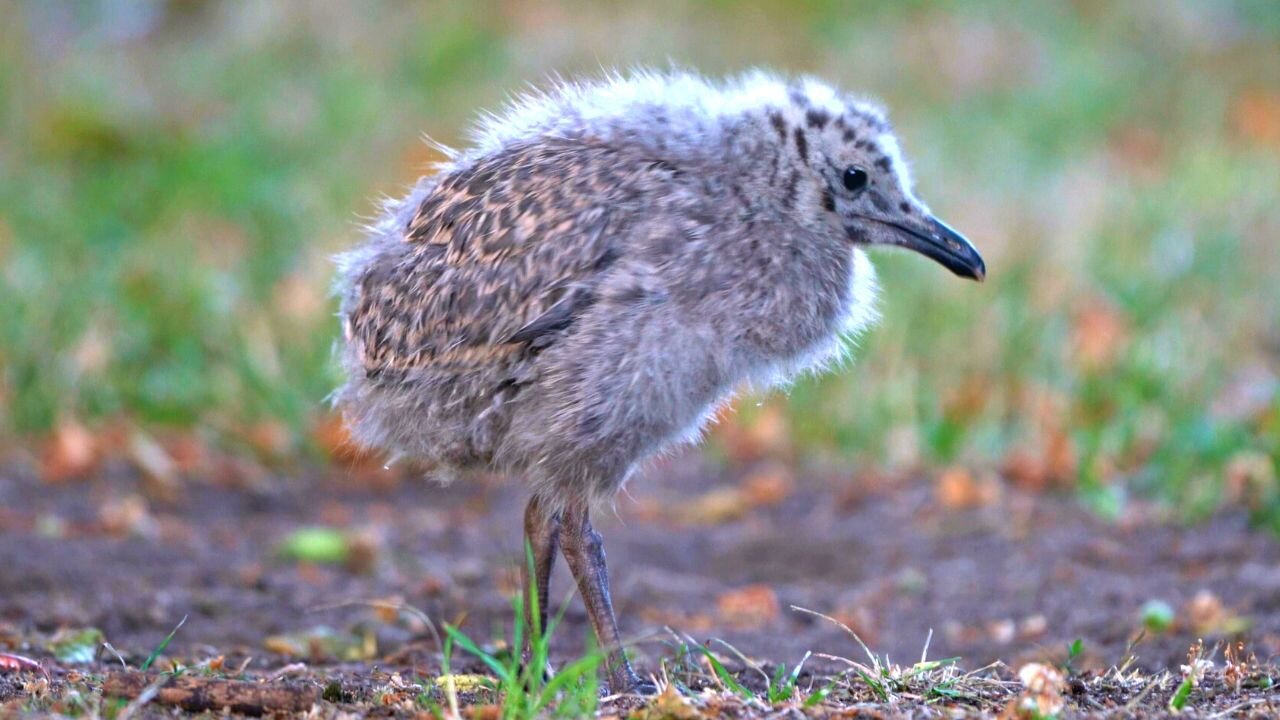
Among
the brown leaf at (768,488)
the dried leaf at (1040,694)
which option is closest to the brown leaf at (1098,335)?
the brown leaf at (768,488)

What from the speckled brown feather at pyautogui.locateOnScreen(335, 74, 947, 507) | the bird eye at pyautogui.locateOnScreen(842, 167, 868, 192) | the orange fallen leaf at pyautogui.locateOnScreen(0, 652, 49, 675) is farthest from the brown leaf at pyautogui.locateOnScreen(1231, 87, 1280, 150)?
the orange fallen leaf at pyautogui.locateOnScreen(0, 652, 49, 675)

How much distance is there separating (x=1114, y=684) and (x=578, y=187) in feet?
5.42

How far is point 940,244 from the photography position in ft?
12.9

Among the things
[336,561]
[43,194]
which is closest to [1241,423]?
[336,561]

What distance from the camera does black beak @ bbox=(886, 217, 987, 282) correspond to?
12.8ft

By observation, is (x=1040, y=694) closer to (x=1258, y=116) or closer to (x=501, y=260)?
(x=501, y=260)

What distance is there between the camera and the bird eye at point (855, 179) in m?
3.84

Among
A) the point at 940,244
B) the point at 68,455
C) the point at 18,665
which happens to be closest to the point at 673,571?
the point at 940,244

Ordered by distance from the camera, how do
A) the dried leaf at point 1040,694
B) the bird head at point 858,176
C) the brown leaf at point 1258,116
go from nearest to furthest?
the dried leaf at point 1040,694
the bird head at point 858,176
the brown leaf at point 1258,116

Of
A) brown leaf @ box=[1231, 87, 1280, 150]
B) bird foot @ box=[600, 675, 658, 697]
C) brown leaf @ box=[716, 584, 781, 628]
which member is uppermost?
brown leaf @ box=[1231, 87, 1280, 150]

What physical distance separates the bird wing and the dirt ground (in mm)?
627

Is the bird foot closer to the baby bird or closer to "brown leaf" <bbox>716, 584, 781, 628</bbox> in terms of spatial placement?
the baby bird

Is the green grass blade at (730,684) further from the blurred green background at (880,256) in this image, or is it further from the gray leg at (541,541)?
the blurred green background at (880,256)

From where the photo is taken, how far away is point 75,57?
12.9 metres
